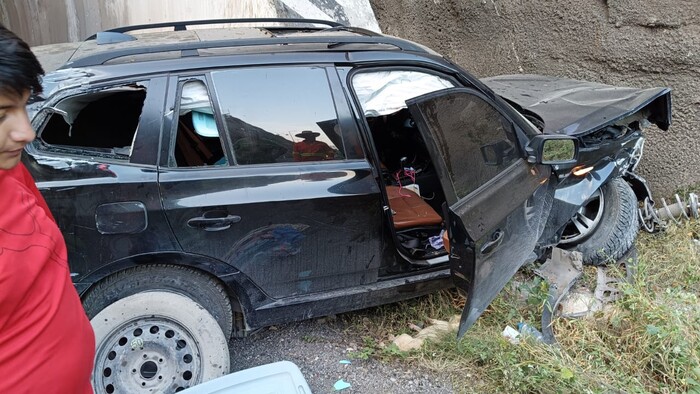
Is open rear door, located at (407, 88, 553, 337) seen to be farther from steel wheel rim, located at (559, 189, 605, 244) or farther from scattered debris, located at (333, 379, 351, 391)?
steel wheel rim, located at (559, 189, 605, 244)

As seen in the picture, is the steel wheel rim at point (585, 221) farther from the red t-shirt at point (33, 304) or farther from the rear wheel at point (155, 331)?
the red t-shirt at point (33, 304)

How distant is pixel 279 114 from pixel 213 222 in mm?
627

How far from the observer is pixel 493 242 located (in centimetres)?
246

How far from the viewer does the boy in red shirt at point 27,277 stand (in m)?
1.09

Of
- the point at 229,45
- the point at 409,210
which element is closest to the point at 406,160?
the point at 409,210

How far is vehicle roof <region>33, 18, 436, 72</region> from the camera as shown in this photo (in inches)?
98.7

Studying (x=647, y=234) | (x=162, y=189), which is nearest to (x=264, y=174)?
(x=162, y=189)

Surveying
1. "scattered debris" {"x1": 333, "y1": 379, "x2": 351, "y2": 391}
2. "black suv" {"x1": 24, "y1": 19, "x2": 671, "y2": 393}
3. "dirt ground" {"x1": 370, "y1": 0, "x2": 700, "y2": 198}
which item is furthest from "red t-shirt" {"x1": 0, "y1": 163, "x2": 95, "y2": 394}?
"dirt ground" {"x1": 370, "y1": 0, "x2": 700, "y2": 198}

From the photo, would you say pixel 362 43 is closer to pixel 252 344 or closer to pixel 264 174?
pixel 264 174

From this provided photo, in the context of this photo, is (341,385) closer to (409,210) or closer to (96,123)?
(409,210)

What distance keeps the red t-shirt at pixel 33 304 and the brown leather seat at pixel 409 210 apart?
2307mm

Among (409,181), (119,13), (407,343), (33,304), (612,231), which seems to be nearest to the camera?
(33,304)

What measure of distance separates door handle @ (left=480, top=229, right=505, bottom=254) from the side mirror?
1.89 ft

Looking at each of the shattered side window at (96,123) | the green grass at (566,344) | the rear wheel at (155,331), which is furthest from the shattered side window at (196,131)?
the green grass at (566,344)
